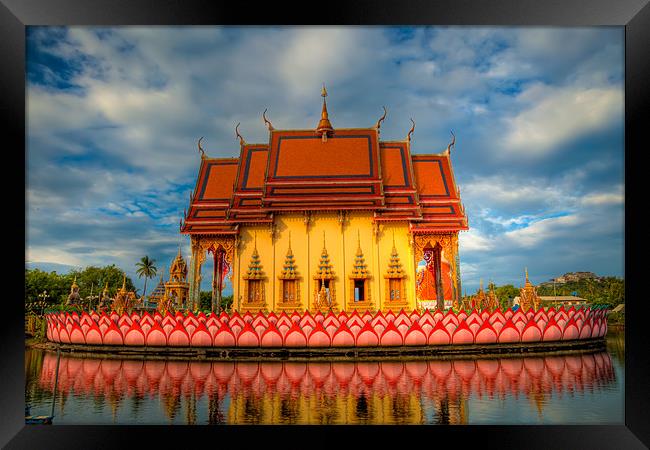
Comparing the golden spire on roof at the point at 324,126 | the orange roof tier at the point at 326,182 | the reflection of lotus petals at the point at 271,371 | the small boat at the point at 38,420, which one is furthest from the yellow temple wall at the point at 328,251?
the small boat at the point at 38,420

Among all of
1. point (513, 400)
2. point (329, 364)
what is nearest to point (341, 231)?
point (329, 364)

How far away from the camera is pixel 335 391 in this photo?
752 centimetres

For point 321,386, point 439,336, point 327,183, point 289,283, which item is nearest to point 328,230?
point 327,183

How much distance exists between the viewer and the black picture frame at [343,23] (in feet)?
17.5

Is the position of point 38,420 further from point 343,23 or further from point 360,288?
point 360,288

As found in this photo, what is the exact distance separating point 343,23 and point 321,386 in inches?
223

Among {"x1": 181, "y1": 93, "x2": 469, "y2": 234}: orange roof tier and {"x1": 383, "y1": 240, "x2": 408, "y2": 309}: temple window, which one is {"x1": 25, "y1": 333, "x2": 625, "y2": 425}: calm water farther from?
{"x1": 181, "y1": 93, "x2": 469, "y2": 234}: orange roof tier

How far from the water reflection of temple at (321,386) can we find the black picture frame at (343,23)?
2.05ft

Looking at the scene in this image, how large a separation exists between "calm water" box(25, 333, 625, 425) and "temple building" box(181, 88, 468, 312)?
816 cm

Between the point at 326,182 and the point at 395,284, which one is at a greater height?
the point at 326,182

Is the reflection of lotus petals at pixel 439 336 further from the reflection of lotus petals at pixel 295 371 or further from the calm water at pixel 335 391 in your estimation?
the reflection of lotus petals at pixel 295 371

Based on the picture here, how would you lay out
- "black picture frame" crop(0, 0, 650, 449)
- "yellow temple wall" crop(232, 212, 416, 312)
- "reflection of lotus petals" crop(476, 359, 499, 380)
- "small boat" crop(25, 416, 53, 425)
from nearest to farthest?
"black picture frame" crop(0, 0, 650, 449)
"small boat" crop(25, 416, 53, 425)
"reflection of lotus petals" crop(476, 359, 499, 380)
"yellow temple wall" crop(232, 212, 416, 312)

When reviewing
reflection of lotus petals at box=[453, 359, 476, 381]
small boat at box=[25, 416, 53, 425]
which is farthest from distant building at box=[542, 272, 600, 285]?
small boat at box=[25, 416, 53, 425]

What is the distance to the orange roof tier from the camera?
752 inches
